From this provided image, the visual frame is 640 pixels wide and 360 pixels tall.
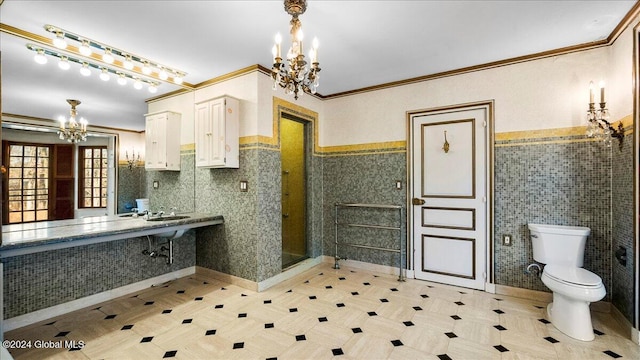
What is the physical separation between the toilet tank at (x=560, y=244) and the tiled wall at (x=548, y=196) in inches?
6.5

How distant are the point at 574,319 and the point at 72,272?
14.9ft

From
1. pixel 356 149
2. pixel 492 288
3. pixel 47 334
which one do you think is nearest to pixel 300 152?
pixel 356 149

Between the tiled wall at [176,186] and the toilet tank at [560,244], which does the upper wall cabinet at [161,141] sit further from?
the toilet tank at [560,244]

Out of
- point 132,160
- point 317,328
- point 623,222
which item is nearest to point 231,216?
point 132,160

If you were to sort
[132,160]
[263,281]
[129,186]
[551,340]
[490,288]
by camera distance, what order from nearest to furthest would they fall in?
[551,340] < [490,288] < [263,281] < [129,186] < [132,160]

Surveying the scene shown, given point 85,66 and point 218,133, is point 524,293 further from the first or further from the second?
point 85,66

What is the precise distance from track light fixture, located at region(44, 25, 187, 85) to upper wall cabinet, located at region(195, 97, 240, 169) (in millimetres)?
450

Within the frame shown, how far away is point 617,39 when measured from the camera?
2.49 m

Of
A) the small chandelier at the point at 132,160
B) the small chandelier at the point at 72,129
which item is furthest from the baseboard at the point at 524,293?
the small chandelier at the point at 72,129

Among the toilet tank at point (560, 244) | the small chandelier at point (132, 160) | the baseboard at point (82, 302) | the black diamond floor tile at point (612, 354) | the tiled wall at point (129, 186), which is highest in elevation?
the small chandelier at point (132, 160)

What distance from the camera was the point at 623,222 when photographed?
7.80 feet

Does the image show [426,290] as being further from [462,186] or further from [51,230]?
[51,230]

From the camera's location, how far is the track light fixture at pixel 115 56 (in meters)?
2.44

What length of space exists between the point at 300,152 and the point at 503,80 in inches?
106
